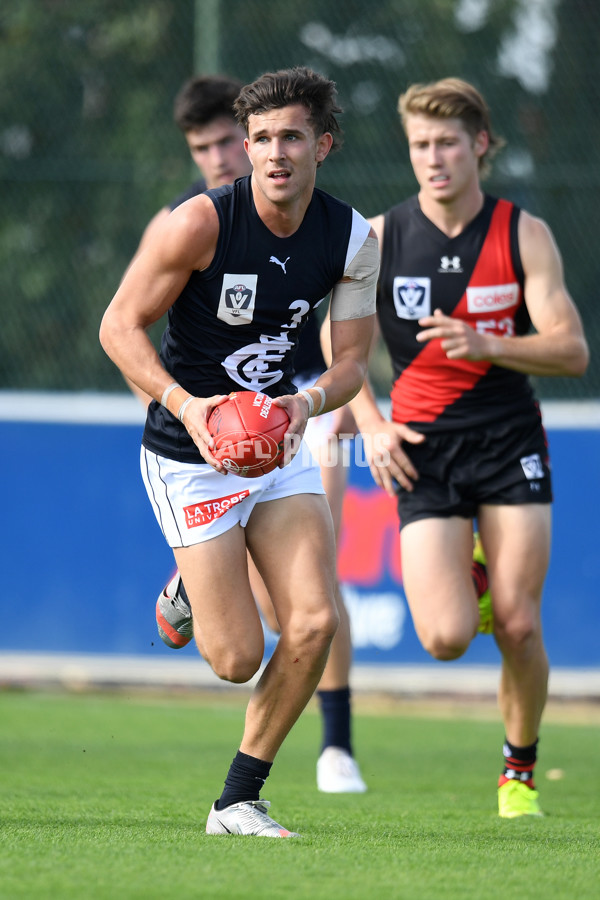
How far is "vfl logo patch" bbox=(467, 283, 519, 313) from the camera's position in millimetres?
5160

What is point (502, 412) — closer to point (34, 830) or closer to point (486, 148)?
point (486, 148)

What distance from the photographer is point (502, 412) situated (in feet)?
17.0

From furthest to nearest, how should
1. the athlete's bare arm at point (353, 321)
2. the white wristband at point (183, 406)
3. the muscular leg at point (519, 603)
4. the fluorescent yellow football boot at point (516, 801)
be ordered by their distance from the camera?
the muscular leg at point (519, 603) < the fluorescent yellow football boot at point (516, 801) < the athlete's bare arm at point (353, 321) < the white wristband at point (183, 406)

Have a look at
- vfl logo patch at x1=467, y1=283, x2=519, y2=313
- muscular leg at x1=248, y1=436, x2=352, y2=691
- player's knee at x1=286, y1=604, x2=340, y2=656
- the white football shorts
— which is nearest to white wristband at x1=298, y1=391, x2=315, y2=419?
the white football shorts

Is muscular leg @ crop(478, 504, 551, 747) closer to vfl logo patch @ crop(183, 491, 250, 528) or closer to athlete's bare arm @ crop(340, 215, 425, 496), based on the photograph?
athlete's bare arm @ crop(340, 215, 425, 496)

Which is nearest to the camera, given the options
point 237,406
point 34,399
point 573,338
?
point 237,406

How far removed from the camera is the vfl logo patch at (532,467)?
505 cm

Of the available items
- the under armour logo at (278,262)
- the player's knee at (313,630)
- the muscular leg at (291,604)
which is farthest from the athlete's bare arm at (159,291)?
the player's knee at (313,630)

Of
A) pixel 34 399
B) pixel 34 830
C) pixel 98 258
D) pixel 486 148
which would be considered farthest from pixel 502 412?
pixel 98 258

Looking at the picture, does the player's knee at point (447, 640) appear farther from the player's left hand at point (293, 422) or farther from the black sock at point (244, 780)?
the player's left hand at point (293, 422)

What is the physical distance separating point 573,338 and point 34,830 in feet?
9.06

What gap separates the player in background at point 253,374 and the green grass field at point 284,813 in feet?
1.36

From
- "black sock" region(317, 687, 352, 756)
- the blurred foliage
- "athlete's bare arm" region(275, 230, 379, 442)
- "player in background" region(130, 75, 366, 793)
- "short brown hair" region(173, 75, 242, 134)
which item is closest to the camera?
"athlete's bare arm" region(275, 230, 379, 442)

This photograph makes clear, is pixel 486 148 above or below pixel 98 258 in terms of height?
above
